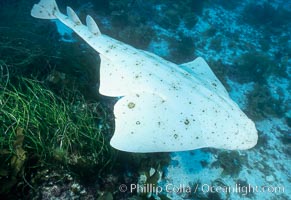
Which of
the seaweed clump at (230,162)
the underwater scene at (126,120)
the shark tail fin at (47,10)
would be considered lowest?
the seaweed clump at (230,162)

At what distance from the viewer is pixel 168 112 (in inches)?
158

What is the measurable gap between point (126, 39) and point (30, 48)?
372 cm

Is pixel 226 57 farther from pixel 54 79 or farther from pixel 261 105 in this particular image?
pixel 54 79

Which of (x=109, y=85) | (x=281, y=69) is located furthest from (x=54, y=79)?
(x=281, y=69)

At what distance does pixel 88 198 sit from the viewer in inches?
153

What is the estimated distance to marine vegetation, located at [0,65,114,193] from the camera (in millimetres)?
3506

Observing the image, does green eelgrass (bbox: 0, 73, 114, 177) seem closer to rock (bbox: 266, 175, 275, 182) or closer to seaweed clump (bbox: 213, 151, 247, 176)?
seaweed clump (bbox: 213, 151, 247, 176)

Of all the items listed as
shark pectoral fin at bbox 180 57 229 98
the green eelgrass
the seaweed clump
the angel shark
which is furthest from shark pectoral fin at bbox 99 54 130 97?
the seaweed clump

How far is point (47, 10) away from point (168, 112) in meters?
4.37

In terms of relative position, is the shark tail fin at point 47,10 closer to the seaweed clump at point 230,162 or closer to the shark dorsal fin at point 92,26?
the shark dorsal fin at point 92,26

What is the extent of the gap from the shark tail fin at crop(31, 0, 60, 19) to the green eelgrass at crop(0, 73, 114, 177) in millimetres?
2356

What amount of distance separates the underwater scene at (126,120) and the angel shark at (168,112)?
0.05ft

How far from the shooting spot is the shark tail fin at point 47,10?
6160mm

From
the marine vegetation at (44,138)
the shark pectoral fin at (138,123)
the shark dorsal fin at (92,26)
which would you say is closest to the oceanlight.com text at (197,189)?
the marine vegetation at (44,138)
